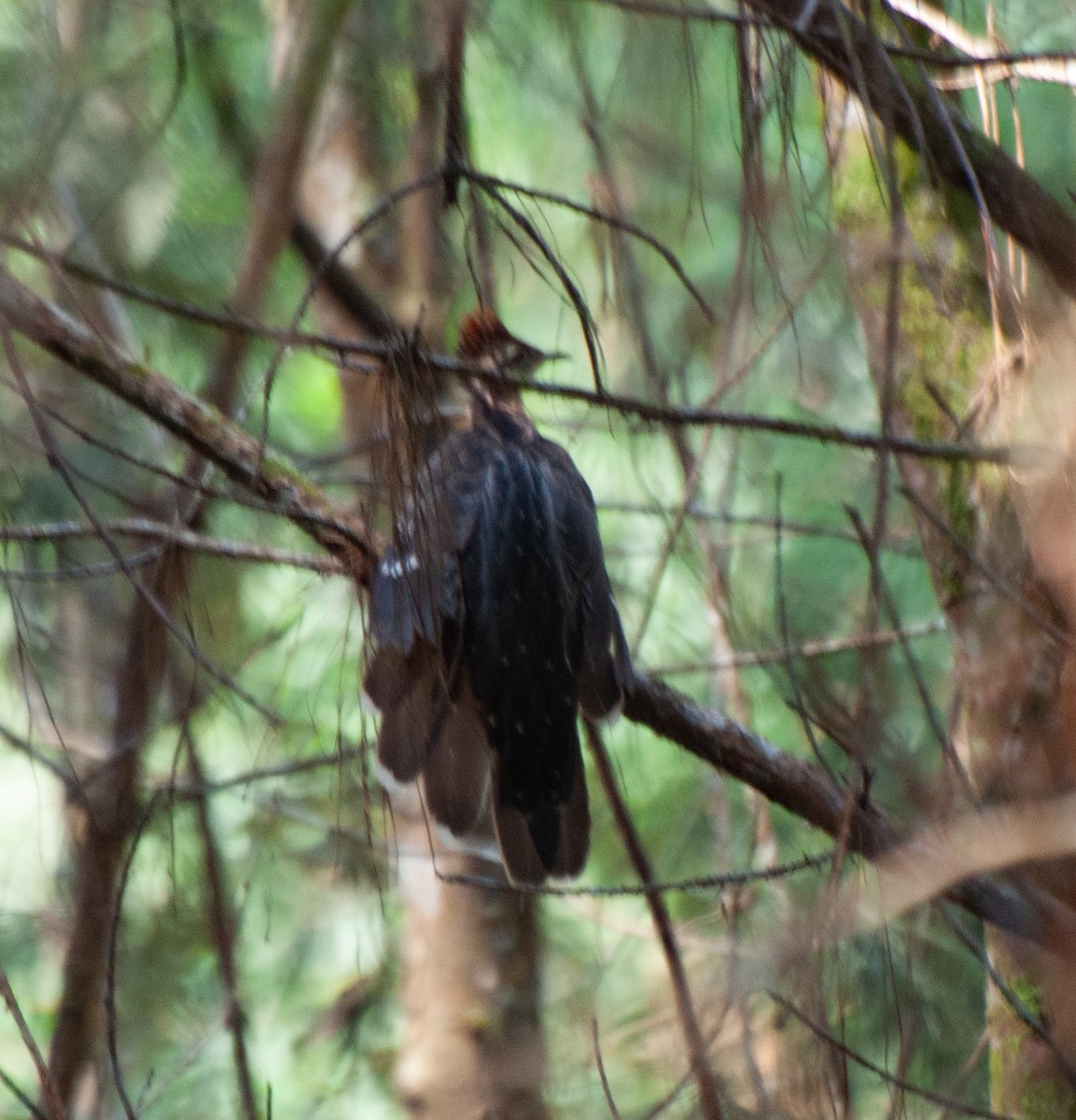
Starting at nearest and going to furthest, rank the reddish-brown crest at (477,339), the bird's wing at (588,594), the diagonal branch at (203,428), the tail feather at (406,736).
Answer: the diagonal branch at (203,428), the tail feather at (406,736), the bird's wing at (588,594), the reddish-brown crest at (477,339)

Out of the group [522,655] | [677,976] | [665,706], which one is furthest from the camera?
[522,655]

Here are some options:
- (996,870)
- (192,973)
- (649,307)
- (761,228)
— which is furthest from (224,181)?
(996,870)

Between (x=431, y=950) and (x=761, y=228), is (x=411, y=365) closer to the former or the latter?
(x=761, y=228)

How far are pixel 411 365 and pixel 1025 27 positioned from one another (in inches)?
82.2

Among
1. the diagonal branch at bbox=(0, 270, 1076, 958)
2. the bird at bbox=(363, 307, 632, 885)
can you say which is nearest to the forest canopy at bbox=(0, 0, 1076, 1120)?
the diagonal branch at bbox=(0, 270, 1076, 958)

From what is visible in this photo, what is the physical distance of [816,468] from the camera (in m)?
3.82

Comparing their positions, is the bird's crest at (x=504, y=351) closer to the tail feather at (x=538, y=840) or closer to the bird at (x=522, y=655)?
the bird at (x=522, y=655)

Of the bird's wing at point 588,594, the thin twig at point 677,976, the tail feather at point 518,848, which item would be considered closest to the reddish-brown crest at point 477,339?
the bird's wing at point 588,594

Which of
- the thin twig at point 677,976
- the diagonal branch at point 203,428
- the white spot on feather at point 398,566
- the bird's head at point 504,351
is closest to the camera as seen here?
the thin twig at point 677,976

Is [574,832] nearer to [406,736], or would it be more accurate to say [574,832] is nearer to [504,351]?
[406,736]

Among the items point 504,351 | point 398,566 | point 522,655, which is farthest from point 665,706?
point 504,351

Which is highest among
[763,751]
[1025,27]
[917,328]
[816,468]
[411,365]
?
[1025,27]

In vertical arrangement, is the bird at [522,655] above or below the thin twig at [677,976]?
above

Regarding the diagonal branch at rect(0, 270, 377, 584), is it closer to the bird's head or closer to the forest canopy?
the forest canopy
